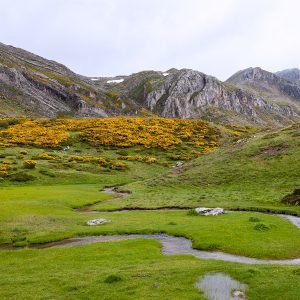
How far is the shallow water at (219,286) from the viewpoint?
63.7ft

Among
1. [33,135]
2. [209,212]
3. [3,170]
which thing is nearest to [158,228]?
[209,212]

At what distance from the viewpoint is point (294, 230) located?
1396 inches

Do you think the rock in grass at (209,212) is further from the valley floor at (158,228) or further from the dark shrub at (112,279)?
the dark shrub at (112,279)

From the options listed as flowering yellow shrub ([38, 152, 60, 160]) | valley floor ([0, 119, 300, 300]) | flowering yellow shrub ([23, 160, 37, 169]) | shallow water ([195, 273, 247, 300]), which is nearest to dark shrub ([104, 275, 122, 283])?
valley floor ([0, 119, 300, 300])

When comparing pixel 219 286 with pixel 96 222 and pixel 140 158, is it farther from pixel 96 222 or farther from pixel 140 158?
pixel 140 158

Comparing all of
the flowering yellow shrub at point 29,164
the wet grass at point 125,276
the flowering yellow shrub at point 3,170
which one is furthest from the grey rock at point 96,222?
the flowering yellow shrub at point 29,164

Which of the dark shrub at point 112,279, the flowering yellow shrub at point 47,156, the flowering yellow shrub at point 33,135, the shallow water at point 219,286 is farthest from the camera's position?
the flowering yellow shrub at point 33,135

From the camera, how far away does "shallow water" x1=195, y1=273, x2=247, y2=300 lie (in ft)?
63.7

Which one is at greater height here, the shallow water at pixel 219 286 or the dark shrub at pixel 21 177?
the dark shrub at pixel 21 177

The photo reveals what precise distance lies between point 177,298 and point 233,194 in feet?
145

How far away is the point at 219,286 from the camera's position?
67.9 ft

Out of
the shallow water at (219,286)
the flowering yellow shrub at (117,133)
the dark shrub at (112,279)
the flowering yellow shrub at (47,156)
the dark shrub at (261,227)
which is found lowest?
the dark shrub at (261,227)

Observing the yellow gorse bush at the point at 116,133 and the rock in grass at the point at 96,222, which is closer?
the rock in grass at the point at 96,222

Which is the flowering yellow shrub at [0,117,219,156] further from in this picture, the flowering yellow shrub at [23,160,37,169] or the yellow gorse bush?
the flowering yellow shrub at [23,160,37,169]
